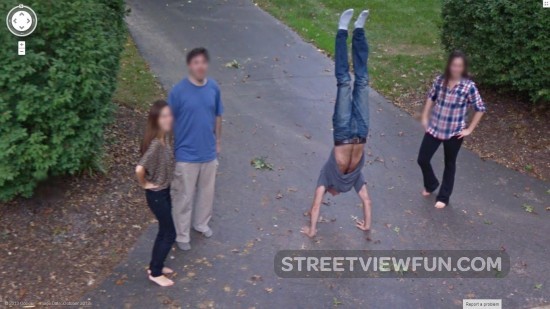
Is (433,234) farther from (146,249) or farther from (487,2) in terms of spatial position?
(487,2)

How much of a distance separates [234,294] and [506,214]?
3.10 meters

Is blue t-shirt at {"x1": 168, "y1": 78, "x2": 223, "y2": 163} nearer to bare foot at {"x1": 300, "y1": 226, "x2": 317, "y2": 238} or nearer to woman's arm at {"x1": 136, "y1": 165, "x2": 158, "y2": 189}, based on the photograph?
woman's arm at {"x1": 136, "y1": 165, "x2": 158, "y2": 189}

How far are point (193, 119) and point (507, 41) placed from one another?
476 cm

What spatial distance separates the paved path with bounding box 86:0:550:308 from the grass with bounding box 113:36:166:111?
0.86 feet

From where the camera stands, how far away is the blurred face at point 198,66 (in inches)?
195

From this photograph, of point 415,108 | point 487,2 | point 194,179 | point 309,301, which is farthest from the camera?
point 415,108

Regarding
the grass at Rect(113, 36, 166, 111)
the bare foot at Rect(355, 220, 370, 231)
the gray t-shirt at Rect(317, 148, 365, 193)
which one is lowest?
the bare foot at Rect(355, 220, 370, 231)

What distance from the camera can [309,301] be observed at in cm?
494

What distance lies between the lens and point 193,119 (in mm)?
5074

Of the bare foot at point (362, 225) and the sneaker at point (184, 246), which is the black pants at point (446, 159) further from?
the sneaker at point (184, 246)

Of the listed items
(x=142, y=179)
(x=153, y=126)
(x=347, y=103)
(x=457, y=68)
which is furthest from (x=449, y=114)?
(x=142, y=179)

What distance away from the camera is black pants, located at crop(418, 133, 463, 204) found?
6199mm

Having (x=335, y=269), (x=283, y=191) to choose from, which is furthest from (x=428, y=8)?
(x=335, y=269)

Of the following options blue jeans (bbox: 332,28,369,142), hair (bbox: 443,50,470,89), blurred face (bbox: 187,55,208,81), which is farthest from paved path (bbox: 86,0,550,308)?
blurred face (bbox: 187,55,208,81)
